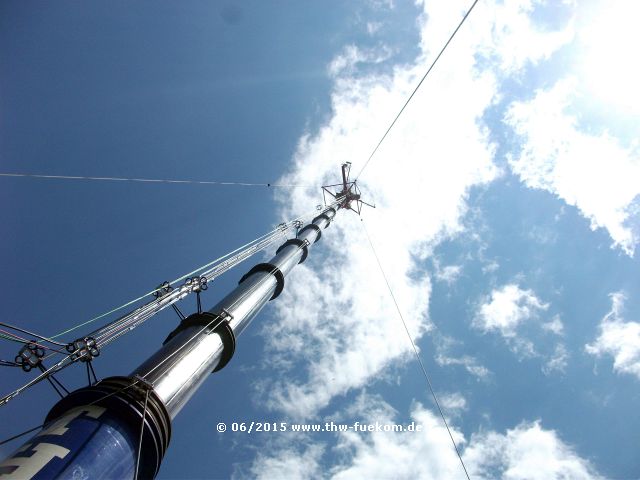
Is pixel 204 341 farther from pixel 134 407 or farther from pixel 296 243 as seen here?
pixel 296 243

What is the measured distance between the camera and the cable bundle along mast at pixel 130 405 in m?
6.05

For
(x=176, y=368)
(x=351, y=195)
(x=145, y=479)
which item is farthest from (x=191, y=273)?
(x=351, y=195)

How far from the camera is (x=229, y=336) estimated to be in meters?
11.6

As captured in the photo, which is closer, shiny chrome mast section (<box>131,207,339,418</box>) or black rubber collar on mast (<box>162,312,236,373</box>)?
shiny chrome mast section (<box>131,207,339,418</box>)

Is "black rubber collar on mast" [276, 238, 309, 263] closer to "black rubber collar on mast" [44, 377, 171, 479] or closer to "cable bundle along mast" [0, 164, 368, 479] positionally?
"cable bundle along mast" [0, 164, 368, 479]

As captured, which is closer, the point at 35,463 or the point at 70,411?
the point at 35,463

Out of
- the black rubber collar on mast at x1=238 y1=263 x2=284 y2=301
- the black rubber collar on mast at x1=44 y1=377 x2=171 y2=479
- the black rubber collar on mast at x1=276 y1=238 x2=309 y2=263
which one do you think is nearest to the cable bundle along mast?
the black rubber collar on mast at x1=44 y1=377 x2=171 y2=479

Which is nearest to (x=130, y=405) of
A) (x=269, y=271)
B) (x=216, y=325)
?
(x=216, y=325)

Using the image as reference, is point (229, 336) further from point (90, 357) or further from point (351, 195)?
point (351, 195)

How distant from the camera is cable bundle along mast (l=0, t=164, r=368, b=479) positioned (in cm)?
605

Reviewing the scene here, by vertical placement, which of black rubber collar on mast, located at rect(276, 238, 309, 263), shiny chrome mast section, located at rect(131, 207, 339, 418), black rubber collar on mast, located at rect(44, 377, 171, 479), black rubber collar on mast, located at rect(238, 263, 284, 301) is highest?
black rubber collar on mast, located at rect(276, 238, 309, 263)

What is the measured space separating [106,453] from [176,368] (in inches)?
105

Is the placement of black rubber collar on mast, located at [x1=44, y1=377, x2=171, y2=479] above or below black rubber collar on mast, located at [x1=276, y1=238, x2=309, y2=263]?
below

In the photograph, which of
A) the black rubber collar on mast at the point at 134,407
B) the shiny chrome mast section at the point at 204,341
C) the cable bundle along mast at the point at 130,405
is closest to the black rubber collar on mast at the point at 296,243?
the shiny chrome mast section at the point at 204,341
